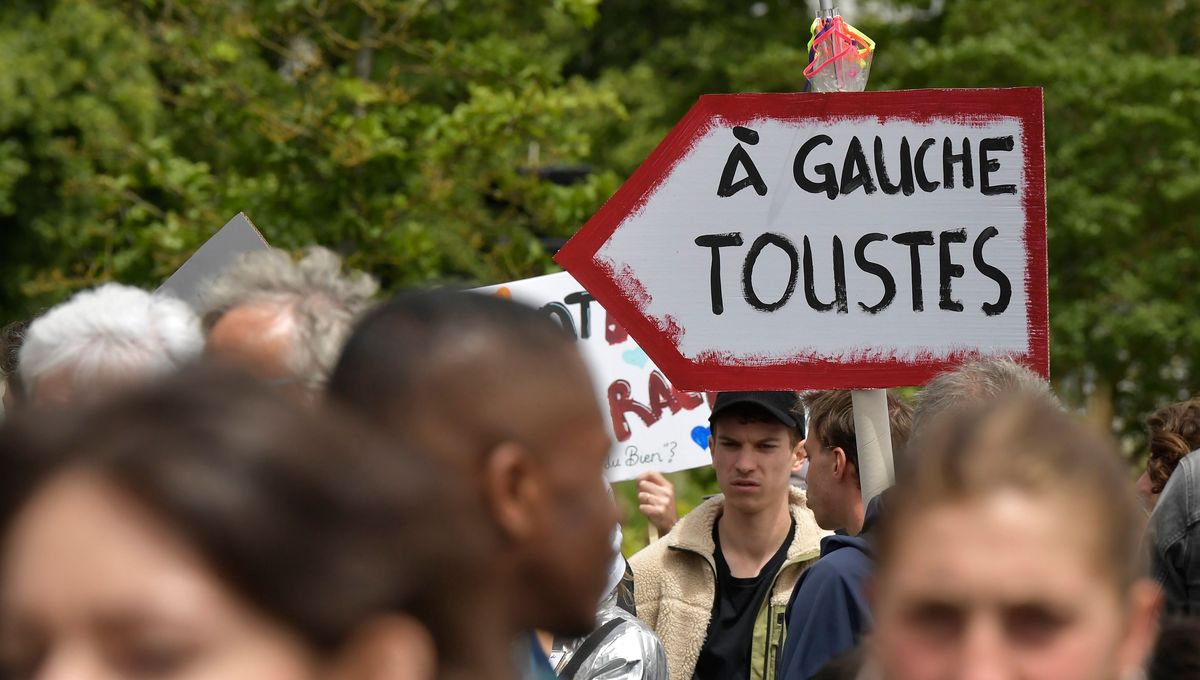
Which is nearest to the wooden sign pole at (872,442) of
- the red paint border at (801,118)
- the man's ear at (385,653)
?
the red paint border at (801,118)

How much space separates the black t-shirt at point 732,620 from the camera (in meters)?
4.19

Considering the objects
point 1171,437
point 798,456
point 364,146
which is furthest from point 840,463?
point 364,146

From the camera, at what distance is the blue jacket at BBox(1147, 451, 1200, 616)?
3.77 meters

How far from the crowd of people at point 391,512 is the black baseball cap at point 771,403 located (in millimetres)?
1983

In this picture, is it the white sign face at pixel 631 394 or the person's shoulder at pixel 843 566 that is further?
the white sign face at pixel 631 394

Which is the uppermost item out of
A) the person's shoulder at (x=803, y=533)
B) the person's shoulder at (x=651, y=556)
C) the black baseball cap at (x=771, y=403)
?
the black baseball cap at (x=771, y=403)

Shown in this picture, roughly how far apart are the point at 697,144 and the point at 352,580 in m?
2.56

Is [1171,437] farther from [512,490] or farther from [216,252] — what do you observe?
[512,490]

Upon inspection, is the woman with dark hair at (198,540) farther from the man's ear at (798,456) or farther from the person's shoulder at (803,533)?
the man's ear at (798,456)

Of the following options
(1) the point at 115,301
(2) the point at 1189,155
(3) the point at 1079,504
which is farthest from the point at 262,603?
(2) the point at 1189,155

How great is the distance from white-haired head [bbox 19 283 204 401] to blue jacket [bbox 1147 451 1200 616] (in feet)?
7.84

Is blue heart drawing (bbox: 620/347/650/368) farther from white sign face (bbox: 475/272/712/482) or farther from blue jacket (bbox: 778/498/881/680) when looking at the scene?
blue jacket (bbox: 778/498/881/680)

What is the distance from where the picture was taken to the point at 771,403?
14.8 ft

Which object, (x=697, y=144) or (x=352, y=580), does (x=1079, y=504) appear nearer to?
(x=352, y=580)
